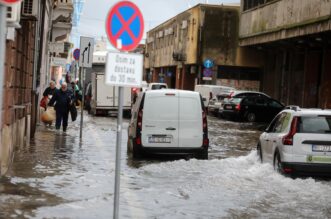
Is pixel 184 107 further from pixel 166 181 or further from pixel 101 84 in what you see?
pixel 101 84

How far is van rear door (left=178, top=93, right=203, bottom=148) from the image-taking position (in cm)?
1494

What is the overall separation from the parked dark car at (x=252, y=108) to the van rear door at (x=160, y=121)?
20.6 metres

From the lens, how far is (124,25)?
761cm

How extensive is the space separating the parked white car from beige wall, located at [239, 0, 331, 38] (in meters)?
17.9

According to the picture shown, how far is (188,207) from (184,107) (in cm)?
570

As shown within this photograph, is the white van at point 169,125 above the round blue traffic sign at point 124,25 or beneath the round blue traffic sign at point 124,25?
beneath

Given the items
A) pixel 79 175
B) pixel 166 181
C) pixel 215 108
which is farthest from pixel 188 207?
pixel 215 108

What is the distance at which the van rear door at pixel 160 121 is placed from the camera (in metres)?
14.9

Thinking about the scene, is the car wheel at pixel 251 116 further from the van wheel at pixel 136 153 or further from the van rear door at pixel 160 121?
the van rear door at pixel 160 121

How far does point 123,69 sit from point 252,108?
28.7 metres

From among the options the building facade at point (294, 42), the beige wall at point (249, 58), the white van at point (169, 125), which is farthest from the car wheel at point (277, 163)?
the beige wall at point (249, 58)

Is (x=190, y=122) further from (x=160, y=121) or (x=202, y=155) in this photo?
(x=202, y=155)

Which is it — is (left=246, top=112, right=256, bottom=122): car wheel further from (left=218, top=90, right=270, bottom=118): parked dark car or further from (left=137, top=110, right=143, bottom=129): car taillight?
(left=137, top=110, right=143, bottom=129): car taillight

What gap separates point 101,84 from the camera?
1341 inches
